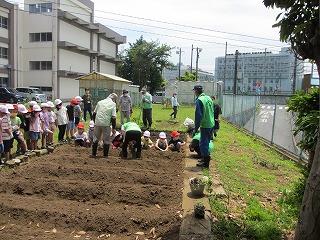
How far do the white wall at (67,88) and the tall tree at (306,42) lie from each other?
152ft

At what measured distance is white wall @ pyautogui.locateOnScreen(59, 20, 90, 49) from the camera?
4859 cm

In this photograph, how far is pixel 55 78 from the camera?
4750 centimetres

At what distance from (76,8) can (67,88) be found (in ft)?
40.7

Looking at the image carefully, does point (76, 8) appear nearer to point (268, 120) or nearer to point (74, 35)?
point (74, 35)

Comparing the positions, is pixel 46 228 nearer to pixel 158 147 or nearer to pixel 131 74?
pixel 158 147

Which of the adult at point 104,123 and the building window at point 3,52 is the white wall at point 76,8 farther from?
the adult at point 104,123

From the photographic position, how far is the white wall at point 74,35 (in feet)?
159

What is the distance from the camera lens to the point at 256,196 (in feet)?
23.6

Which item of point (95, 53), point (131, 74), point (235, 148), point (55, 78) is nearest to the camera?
point (235, 148)

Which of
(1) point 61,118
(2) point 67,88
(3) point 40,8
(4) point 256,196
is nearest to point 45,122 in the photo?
(1) point 61,118

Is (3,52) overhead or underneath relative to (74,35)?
underneath

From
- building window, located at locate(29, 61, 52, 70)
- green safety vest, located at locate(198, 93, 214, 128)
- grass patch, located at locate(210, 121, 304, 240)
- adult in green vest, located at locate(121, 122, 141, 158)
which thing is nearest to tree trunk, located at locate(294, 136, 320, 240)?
grass patch, located at locate(210, 121, 304, 240)

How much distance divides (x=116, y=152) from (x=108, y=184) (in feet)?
12.9

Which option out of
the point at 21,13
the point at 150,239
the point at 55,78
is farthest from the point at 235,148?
the point at 21,13
